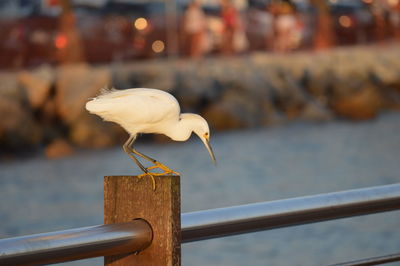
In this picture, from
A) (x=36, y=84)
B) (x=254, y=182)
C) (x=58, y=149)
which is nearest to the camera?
(x=254, y=182)

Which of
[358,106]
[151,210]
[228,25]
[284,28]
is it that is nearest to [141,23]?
[228,25]

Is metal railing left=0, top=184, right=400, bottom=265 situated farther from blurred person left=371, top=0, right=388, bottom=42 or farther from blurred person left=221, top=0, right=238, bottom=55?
blurred person left=371, top=0, right=388, bottom=42

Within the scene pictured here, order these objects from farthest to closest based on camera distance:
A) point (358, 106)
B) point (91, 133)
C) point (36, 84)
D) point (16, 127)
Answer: point (358, 106) → point (91, 133) → point (36, 84) → point (16, 127)

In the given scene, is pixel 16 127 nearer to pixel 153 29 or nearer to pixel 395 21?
pixel 153 29

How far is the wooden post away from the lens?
2.24 meters

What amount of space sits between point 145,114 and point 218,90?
75.1 ft

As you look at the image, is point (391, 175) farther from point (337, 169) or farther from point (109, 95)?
point (109, 95)

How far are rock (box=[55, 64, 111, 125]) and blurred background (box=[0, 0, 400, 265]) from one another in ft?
0.11

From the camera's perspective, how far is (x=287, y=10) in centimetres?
2914

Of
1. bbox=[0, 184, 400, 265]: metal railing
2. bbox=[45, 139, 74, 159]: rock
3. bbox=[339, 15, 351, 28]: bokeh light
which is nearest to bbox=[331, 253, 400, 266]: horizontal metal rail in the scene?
bbox=[0, 184, 400, 265]: metal railing

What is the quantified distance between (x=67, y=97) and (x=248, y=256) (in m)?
10.1

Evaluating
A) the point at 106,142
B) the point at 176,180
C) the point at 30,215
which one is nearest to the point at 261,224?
the point at 176,180

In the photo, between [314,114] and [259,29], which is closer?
[259,29]

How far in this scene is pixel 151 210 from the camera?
7.43ft
